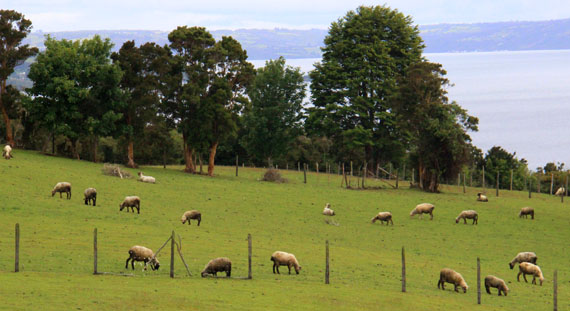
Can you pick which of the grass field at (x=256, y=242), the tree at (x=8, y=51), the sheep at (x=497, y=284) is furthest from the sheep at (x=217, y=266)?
the tree at (x=8, y=51)

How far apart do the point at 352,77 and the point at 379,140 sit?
928 cm

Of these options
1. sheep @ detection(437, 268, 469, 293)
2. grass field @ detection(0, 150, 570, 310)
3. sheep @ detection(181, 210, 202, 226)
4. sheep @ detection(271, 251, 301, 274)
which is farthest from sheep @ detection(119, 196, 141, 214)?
sheep @ detection(437, 268, 469, 293)

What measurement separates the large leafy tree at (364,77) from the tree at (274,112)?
4.75 m

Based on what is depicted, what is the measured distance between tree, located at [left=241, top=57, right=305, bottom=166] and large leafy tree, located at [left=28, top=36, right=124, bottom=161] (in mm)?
26381

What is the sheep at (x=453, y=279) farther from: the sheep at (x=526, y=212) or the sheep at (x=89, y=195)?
the sheep at (x=526, y=212)

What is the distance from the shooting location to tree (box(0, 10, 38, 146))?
77.1m

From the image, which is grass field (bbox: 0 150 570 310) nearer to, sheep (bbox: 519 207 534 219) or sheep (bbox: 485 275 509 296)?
sheep (bbox: 485 275 509 296)

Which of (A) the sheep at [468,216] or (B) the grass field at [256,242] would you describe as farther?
(A) the sheep at [468,216]

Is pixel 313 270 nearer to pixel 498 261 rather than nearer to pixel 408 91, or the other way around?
pixel 498 261

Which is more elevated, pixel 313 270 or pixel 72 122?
pixel 72 122

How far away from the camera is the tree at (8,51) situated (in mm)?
77062

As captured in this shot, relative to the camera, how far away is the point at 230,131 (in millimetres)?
77500

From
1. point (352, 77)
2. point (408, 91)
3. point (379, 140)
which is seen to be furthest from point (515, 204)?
point (352, 77)

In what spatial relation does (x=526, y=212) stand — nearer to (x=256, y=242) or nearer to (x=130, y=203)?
(x=256, y=242)
